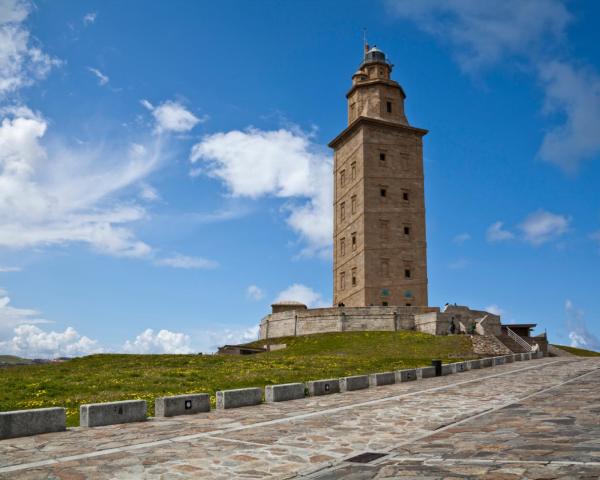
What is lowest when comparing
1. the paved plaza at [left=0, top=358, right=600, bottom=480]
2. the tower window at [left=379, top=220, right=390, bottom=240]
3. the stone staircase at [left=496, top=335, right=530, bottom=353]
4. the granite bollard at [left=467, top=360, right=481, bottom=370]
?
the paved plaza at [left=0, top=358, right=600, bottom=480]

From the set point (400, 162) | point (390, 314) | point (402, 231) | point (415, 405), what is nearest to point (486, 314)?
point (390, 314)

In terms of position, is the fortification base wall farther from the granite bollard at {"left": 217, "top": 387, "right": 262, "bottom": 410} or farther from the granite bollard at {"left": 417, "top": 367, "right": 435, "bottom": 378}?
the granite bollard at {"left": 217, "top": 387, "right": 262, "bottom": 410}

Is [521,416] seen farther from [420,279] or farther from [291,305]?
[291,305]

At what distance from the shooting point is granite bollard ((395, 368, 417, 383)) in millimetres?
21859

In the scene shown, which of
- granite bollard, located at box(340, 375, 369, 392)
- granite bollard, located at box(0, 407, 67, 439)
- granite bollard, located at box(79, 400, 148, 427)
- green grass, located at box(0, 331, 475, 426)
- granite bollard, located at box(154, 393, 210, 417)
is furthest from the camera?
granite bollard, located at box(340, 375, 369, 392)

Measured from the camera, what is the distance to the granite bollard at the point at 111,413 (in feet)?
37.6

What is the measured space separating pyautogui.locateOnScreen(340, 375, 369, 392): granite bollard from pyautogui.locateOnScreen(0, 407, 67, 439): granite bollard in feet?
32.2

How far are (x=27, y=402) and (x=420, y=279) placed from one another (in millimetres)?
49100

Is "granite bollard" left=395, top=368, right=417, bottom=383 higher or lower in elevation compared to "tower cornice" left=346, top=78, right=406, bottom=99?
lower

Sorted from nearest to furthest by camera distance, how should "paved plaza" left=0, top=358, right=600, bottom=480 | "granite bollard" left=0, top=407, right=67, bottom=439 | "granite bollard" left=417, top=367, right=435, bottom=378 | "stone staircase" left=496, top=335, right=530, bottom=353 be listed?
1. "paved plaza" left=0, top=358, right=600, bottom=480
2. "granite bollard" left=0, top=407, right=67, bottom=439
3. "granite bollard" left=417, top=367, right=435, bottom=378
4. "stone staircase" left=496, top=335, right=530, bottom=353

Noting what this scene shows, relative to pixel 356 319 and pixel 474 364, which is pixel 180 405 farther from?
pixel 356 319

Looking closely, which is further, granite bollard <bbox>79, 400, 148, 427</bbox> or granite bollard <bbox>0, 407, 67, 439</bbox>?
granite bollard <bbox>79, 400, 148, 427</bbox>

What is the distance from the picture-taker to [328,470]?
304 inches

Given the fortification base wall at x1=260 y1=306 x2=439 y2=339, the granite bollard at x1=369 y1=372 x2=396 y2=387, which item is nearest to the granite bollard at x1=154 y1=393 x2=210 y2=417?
the granite bollard at x1=369 y1=372 x2=396 y2=387
